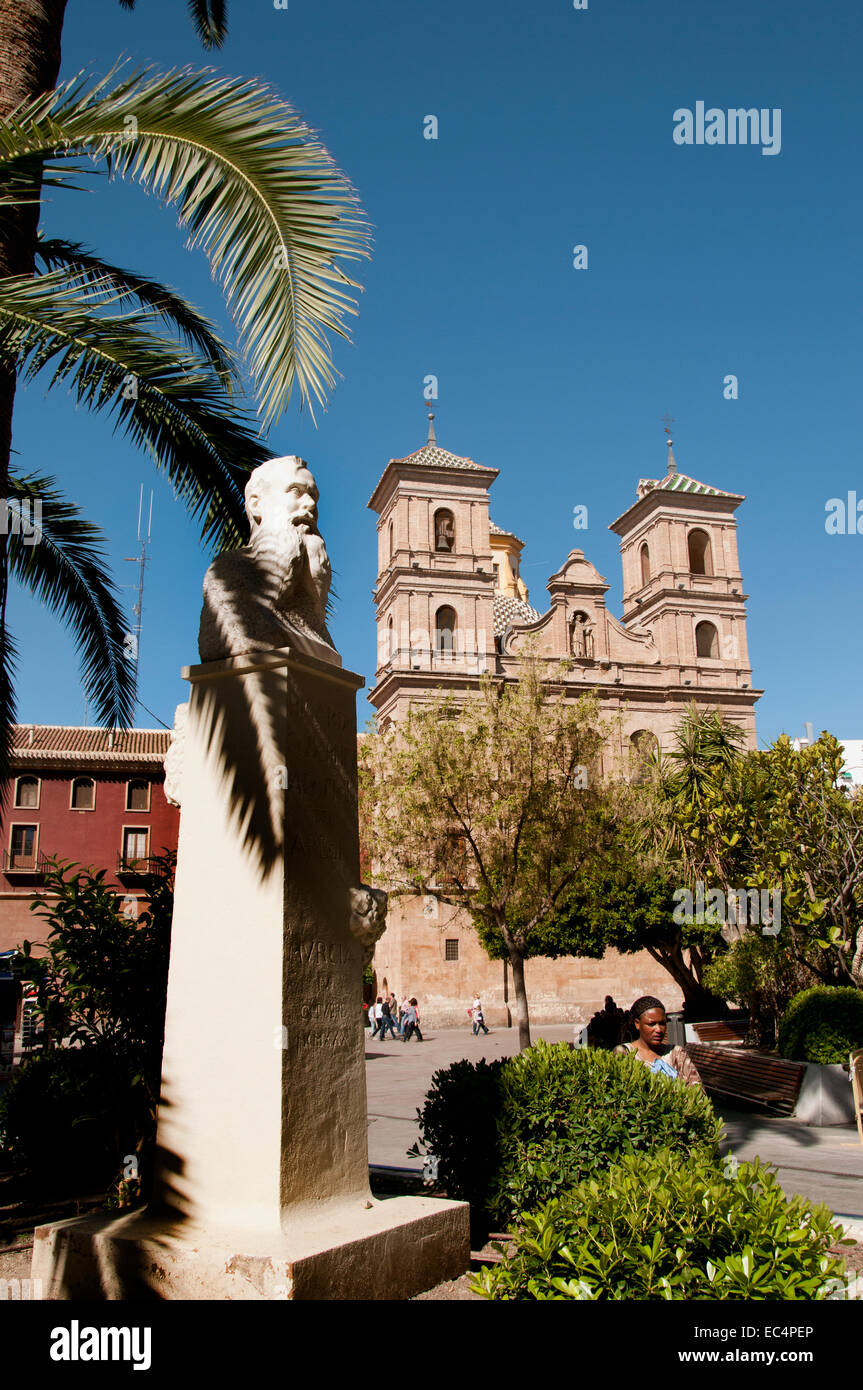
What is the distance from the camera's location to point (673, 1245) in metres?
2.62

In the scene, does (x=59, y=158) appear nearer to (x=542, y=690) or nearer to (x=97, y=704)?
(x=97, y=704)

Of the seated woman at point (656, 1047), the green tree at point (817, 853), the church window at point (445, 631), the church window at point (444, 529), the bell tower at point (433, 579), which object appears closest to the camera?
the seated woman at point (656, 1047)

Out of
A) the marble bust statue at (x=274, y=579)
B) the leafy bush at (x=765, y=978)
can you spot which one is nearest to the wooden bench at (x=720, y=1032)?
the leafy bush at (x=765, y=978)

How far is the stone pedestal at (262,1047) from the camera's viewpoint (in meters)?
3.40

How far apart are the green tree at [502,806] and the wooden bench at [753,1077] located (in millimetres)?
2938

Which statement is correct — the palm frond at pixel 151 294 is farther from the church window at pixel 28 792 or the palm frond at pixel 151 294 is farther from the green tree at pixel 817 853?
the church window at pixel 28 792

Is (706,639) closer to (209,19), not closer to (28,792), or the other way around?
(28,792)

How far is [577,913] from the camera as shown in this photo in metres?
25.1

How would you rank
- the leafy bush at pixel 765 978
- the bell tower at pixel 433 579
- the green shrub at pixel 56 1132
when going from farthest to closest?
the bell tower at pixel 433 579, the leafy bush at pixel 765 978, the green shrub at pixel 56 1132

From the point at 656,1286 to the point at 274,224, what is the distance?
164 inches

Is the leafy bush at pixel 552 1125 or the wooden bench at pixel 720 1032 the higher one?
the leafy bush at pixel 552 1125

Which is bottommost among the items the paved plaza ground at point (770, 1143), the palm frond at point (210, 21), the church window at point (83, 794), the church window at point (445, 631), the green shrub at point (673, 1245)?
the paved plaza ground at point (770, 1143)

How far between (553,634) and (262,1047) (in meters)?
36.5
